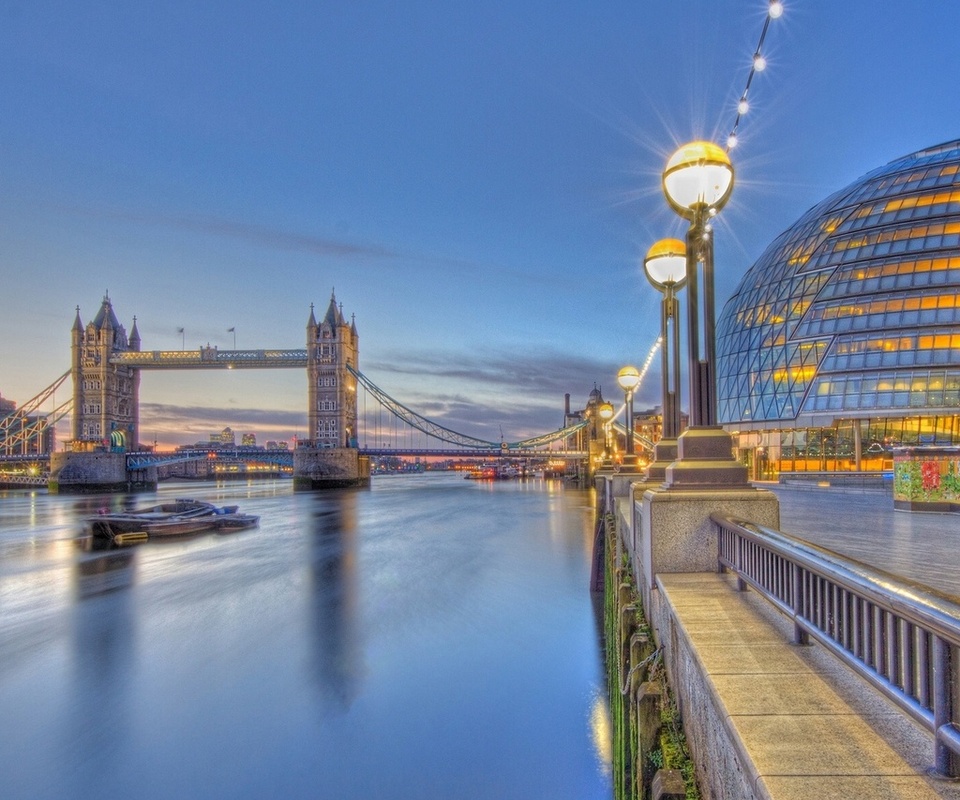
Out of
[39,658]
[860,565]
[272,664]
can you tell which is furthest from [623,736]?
[39,658]

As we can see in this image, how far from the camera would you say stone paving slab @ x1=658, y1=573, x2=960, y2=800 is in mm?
2254

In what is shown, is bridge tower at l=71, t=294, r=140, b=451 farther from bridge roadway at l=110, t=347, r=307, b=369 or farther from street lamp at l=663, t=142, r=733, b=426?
street lamp at l=663, t=142, r=733, b=426

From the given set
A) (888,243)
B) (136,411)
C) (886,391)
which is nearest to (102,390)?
(136,411)

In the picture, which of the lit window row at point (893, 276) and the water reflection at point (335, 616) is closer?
the water reflection at point (335, 616)

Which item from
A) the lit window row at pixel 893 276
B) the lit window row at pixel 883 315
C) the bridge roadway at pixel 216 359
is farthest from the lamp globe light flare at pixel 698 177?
the bridge roadway at pixel 216 359

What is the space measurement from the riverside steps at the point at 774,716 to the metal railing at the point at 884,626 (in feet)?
0.70

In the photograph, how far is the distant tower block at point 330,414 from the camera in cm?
9162

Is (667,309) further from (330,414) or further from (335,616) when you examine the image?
(330,414)

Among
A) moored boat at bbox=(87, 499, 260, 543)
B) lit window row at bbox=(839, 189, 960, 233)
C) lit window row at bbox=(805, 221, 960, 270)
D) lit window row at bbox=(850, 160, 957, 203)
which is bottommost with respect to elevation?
moored boat at bbox=(87, 499, 260, 543)

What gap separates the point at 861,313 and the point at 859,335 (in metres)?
2.09

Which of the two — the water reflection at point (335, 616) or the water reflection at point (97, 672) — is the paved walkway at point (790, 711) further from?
the water reflection at point (97, 672)

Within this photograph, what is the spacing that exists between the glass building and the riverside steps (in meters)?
50.9

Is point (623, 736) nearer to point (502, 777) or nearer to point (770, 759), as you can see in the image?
point (502, 777)

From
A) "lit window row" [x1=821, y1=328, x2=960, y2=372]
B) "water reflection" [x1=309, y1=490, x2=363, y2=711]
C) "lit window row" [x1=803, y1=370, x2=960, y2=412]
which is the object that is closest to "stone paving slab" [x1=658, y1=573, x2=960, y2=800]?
"water reflection" [x1=309, y1=490, x2=363, y2=711]
